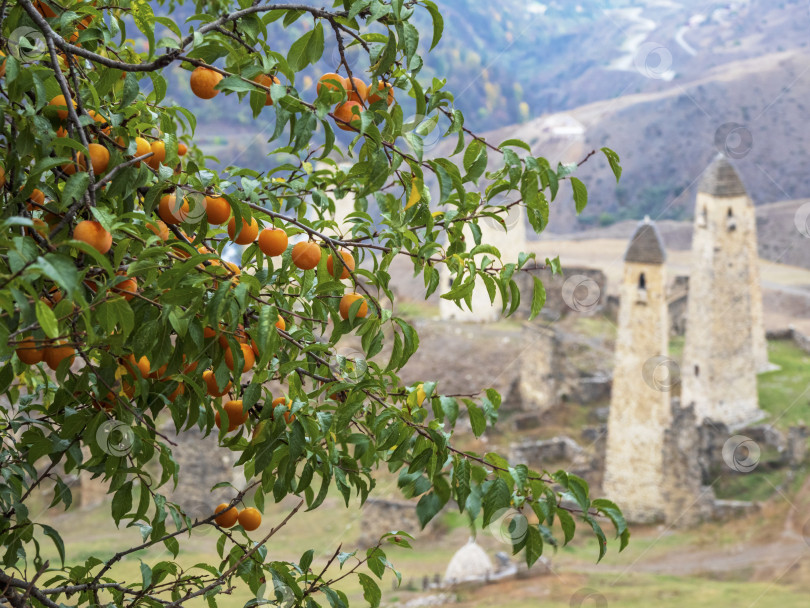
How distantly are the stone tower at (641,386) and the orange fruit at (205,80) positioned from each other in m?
7.82

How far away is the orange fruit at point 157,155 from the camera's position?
1.26 metres

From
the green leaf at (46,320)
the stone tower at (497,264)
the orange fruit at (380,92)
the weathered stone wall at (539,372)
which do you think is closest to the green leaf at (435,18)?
the orange fruit at (380,92)

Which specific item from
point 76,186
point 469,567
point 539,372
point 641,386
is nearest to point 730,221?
point 641,386

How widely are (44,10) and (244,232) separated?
19.8 inches

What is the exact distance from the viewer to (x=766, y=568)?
8961 mm

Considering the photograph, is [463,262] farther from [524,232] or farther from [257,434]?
[524,232]

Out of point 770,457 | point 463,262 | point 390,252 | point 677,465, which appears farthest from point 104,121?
point 770,457

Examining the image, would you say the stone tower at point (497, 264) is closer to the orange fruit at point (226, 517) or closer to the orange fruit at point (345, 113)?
the orange fruit at point (226, 517)

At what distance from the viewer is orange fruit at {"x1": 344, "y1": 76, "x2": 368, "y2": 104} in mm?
1293

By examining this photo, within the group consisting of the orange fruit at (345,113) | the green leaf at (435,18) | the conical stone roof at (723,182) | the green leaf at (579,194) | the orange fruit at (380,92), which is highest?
the conical stone roof at (723,182)

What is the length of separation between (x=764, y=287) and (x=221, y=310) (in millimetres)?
10015

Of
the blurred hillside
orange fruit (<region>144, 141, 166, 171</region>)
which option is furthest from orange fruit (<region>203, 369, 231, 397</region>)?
the blurred hillside

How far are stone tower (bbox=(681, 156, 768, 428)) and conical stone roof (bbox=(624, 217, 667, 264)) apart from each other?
0.92 m

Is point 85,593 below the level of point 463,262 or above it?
below
